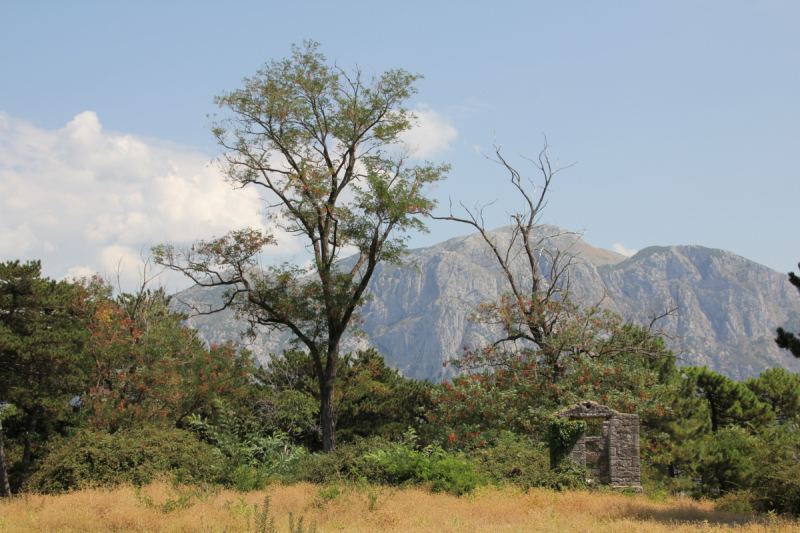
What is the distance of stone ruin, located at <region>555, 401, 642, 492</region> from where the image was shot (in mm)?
13117

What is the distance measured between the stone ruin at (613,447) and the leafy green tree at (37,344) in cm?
1533

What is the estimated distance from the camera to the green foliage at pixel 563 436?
42.5 ft

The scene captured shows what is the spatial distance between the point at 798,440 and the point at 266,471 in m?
12.5

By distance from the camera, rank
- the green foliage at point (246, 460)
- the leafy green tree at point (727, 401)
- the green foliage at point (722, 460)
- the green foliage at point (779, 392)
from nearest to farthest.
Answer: the green foliage at point (246, 460) → the green foliage at point (722, 460) → the leafy green tree at point (727, 401) → the green foliage at point (779, 392)

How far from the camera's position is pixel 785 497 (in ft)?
31.0

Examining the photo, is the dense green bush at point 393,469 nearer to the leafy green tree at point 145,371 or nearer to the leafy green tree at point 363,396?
the leafy green tree at point 145,371

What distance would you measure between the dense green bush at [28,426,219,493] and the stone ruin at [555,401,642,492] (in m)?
8.71

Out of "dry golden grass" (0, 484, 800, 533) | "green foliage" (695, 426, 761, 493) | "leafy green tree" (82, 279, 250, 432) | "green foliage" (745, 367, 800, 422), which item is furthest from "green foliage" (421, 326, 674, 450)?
"leafy green tree" (82, 279, 250, 432)

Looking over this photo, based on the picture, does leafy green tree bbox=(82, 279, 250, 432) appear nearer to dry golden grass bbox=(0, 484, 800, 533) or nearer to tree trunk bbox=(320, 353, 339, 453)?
tree trunk bbox=(320, 353, 339, 453)

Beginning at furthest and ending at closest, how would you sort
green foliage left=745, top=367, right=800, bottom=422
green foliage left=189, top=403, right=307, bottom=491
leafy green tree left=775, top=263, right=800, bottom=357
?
green foliage left=745, top=367, right=800, bottom=422 → green foliage left=189, top=403, right=307, bottom=491 → leafy green tree left=775, top=263, right=800, bottom=357

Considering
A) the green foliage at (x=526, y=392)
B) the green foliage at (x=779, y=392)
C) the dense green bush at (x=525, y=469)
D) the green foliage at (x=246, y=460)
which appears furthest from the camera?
the green foliage at (x=779, y=392)

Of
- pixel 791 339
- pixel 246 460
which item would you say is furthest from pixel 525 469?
pixel 246 460

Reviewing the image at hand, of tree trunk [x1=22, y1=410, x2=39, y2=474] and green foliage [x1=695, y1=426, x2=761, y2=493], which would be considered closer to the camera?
green foliage [x1=695, y1=426, x2=761, y2=493]

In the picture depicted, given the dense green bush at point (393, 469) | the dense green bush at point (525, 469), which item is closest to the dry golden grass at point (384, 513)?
the dense green bush at point (393, 469)
